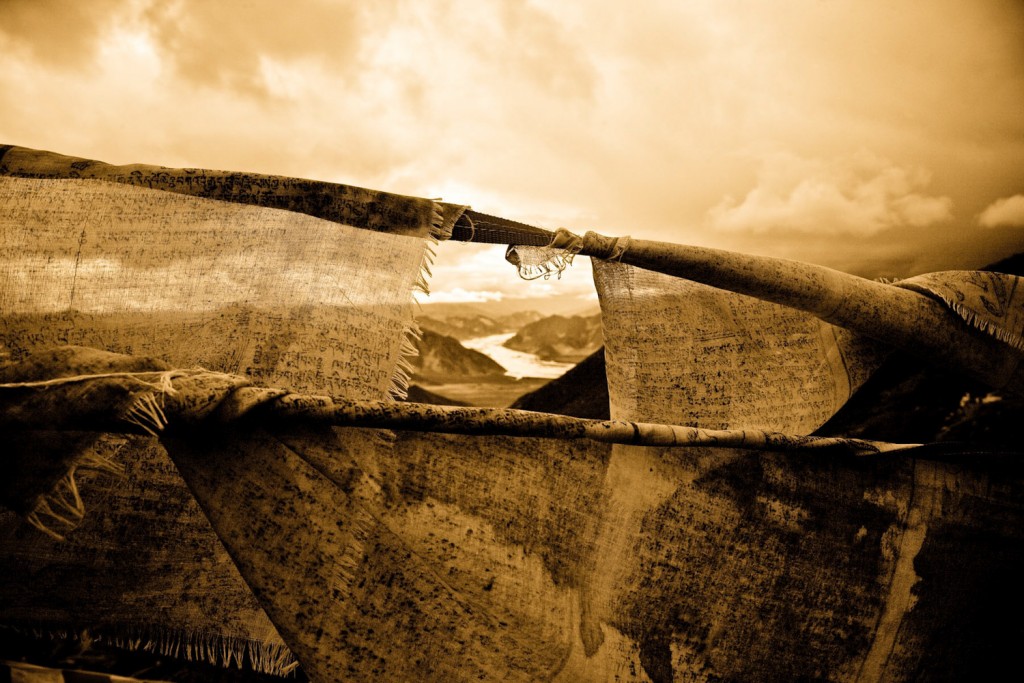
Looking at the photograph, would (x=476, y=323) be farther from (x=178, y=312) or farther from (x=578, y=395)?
(x=178, y=312)

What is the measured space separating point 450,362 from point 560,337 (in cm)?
212

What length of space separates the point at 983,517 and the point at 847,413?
3.46 feet

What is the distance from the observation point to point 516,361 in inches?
273

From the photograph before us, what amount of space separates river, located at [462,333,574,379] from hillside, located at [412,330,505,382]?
301 mm

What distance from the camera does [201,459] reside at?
1.95 ft

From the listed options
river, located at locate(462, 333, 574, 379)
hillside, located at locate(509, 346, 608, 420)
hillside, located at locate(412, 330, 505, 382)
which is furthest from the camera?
river, located at locate(462, 333, 574, 379)

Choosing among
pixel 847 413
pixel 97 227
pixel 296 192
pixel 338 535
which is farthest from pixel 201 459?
pixel 847 413

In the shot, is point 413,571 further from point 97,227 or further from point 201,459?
point 97,227

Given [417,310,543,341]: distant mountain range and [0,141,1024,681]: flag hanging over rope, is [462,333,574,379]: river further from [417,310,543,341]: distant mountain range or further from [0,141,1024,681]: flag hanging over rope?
[0,141,1024,681]: flag hanging over rope

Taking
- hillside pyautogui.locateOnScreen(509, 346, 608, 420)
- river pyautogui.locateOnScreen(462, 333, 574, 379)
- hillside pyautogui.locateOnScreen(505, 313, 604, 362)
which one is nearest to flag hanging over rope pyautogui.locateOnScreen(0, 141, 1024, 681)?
hillside pyautogui.locateOnScreen(509, 346, 608, 420)

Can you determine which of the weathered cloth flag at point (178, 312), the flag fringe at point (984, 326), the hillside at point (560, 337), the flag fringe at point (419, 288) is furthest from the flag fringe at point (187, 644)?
the hillside at point (560, 337)

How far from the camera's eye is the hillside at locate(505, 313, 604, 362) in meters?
7.20

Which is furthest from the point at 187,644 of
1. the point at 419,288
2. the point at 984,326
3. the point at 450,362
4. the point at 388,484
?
the point at 450,362

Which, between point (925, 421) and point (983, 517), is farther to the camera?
point (925, 421)
